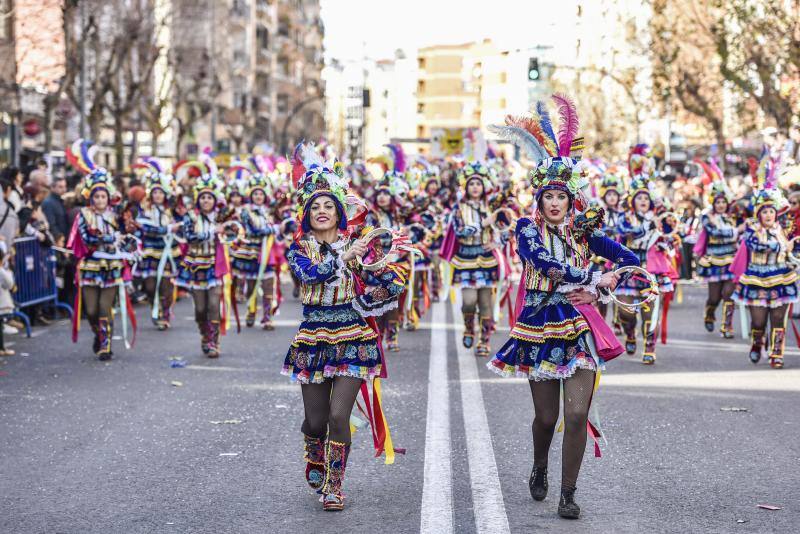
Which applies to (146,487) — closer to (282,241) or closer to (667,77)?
(282,241)

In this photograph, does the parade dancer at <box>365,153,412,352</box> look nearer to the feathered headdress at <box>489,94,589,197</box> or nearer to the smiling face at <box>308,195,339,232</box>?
the feathered headdress at <box>489,94,589,197</box>

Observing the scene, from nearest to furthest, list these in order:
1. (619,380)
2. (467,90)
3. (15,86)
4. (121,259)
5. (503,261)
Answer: (619,380)
(121,259)
(503,261)
(15,86)
(467,90)

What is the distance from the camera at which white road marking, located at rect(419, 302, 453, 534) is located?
7.11 meters

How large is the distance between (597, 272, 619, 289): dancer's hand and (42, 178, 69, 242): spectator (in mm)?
12410

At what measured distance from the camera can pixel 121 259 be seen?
565 inches

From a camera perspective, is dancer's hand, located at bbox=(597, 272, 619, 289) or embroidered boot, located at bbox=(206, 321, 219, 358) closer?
dancer's hand, located at bbox=(597, 272, 619, 289)

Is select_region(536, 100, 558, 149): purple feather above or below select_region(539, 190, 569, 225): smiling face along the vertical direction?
above

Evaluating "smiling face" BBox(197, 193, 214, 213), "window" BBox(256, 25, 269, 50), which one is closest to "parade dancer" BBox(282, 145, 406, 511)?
"smiling face" BBox(197, 193, 214, 213)

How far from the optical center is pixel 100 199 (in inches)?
557

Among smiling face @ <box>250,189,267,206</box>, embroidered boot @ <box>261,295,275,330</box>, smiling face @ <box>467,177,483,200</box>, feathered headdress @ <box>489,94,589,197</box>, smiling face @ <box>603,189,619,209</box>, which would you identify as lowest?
embroidered boot @ <box>261,295,275,330</box>

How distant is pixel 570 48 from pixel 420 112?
69.3 m

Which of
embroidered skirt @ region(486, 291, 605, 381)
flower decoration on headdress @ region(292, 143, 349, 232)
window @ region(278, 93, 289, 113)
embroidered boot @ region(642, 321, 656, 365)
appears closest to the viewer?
embroidered skirt @ region(486, 291, 605, 381)

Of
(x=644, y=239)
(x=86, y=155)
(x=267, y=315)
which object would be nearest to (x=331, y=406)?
(x=644, y=239)

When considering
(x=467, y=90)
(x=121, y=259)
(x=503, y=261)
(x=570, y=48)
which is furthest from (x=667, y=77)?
(x=467, y=90)
